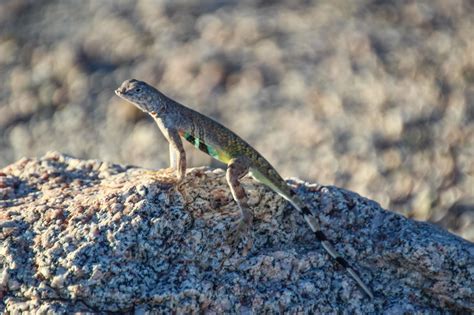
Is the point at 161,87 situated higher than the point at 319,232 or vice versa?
the point at 161,87

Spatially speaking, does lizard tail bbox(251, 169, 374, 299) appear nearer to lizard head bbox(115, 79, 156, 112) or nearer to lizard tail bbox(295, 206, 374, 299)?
lizard tail bbox(295, 206, 374, 299)

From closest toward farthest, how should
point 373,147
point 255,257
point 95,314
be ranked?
point 95,314
point 255,257
point 373,147

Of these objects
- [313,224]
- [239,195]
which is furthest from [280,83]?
[313,224]

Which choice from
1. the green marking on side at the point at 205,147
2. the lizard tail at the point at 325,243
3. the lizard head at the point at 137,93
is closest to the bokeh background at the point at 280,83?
the green marking on side at the point at 205,147

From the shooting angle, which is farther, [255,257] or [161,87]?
[161,87]

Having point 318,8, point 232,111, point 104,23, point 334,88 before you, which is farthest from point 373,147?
point 104,23

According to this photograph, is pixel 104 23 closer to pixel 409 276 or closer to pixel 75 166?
pixel 75 166

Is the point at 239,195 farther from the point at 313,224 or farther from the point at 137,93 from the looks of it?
the point at 137,93
